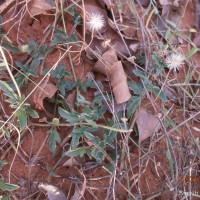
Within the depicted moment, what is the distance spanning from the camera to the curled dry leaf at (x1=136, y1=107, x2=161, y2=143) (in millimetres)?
1501

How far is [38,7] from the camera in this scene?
1551 mm

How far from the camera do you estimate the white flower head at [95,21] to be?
5.07 ft

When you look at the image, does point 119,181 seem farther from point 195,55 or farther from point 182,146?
point 195,55

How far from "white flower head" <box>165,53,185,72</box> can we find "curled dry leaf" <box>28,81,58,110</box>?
0.44 metres

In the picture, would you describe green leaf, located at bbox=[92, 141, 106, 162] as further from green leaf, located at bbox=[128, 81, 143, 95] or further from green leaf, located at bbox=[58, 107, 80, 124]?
green leaf, located at bbox=[128, 81, 143, 95]

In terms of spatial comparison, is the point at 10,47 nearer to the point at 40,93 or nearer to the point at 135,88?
the point at 40,93

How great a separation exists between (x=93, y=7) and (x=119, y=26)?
126 millimetres

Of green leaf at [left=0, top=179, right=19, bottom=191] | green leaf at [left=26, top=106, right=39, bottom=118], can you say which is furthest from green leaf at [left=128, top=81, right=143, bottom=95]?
green leaf at [left=0, top=179, right=19, bottom=191]

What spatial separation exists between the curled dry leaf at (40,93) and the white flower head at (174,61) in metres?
0.44

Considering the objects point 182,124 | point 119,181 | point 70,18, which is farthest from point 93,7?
point 119,181

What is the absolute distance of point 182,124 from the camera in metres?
1.54

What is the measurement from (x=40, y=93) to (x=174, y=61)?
518mm

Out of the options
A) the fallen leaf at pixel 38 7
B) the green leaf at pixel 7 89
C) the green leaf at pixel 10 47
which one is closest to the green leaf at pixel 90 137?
the green leaf at pixel 7 89

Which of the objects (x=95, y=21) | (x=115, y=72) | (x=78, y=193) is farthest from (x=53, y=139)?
(x=95, y=21)
